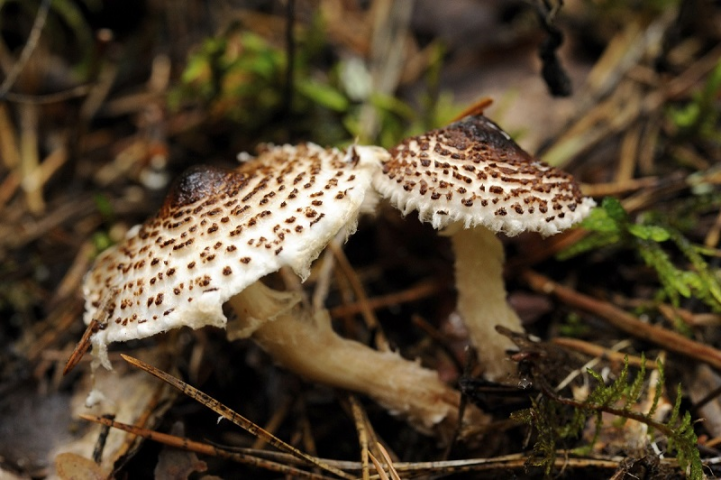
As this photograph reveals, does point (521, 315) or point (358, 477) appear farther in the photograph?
point (521, 315)

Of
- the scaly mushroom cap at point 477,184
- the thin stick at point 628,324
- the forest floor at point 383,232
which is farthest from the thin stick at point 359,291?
the scaly mushroom cap at point 477,184

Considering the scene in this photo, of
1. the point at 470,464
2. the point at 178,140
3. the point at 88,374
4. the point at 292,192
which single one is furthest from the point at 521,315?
the point at 178,140

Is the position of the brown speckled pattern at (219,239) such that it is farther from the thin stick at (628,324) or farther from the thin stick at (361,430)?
the thin stick at (628,324)

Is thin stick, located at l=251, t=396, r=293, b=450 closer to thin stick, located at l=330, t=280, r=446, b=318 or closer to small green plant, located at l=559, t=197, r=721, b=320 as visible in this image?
thin stick, located at l=330, t=280, r=446, b=318

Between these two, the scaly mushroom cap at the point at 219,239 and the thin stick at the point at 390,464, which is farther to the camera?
the thin stick at the point at 390,464

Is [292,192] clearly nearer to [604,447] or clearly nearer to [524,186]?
[524,186]

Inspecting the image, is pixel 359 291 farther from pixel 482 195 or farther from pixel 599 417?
pixel 599 417

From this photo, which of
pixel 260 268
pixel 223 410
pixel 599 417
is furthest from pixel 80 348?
pixel 599 417

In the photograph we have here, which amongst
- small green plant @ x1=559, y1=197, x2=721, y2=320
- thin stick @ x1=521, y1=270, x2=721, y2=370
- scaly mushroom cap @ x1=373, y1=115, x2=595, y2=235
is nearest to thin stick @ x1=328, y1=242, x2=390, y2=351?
thin stick @ x1=521, y1=270, x2=721, y2=370
